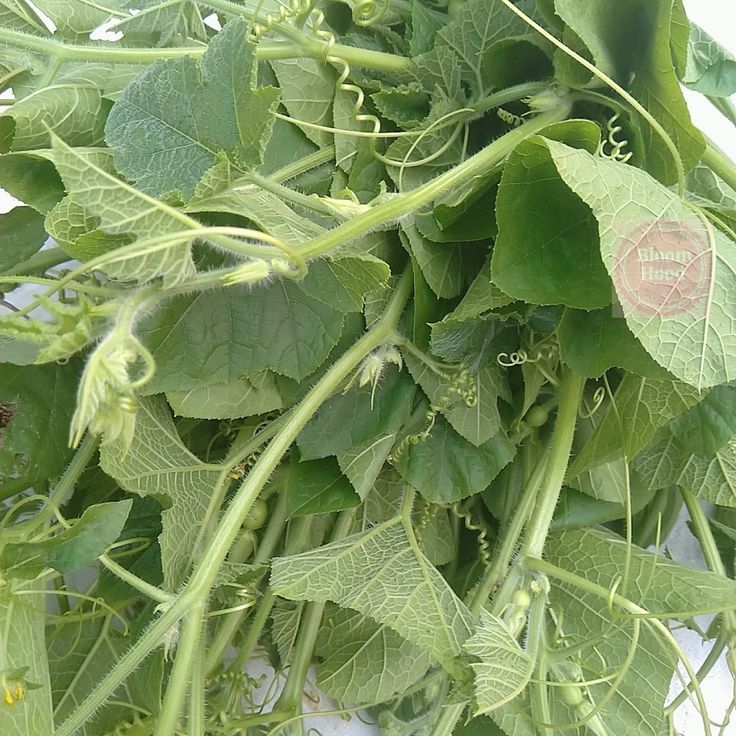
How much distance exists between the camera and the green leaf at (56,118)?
0.47 meters

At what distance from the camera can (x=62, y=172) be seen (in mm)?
313

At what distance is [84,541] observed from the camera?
15.5 inches

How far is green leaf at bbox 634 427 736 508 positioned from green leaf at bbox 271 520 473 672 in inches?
7.4

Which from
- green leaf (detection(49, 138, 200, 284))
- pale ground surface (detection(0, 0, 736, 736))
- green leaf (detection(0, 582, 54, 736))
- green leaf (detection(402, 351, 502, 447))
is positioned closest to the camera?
green leaf (detection(49, 138, 200, 284))

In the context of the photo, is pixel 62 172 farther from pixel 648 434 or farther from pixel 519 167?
pixel 648 434

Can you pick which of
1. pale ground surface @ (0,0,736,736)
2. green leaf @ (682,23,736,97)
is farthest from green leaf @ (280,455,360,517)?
green leaf @ (682,23,736,97)

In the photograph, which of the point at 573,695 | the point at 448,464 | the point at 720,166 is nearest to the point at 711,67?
the point at 720,166

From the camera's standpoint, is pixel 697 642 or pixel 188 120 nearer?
pixel 188 120

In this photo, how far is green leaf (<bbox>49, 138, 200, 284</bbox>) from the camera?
1.02 feet

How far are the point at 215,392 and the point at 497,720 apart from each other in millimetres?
284

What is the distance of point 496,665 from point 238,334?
0.24 m

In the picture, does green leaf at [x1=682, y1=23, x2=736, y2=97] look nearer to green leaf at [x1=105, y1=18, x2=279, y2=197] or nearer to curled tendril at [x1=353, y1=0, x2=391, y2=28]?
curled tendril at [x1=353, y1=0, x2=391, y2=28]

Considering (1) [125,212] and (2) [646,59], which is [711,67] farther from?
(1) [125,212]

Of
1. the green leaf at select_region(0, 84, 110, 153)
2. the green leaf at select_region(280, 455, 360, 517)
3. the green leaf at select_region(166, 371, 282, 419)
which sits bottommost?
the green leaf at select_region(280, 455, 360, 517)
